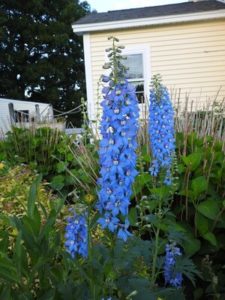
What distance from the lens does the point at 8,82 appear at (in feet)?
106

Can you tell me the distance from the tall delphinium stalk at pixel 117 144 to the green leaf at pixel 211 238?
1.21 metres

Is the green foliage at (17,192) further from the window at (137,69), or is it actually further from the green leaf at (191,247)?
the window at (137,69)

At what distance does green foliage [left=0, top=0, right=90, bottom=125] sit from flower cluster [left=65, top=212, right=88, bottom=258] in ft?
102

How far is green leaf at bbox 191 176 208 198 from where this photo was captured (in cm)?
275

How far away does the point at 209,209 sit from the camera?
272cm

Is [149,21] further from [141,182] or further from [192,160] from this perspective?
[141,182]

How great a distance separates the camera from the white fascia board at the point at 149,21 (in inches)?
397

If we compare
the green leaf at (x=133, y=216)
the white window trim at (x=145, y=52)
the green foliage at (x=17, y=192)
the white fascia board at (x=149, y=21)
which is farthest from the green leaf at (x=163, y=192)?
the white fascia board at (x=149, y=21)

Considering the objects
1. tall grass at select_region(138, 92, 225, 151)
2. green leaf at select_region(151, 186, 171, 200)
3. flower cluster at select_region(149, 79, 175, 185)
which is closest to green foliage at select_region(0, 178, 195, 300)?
green leaf at select_region(151, 186, 171, 200)

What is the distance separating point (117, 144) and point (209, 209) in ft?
4.39

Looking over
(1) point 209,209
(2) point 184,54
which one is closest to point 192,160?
(1) point 209,209

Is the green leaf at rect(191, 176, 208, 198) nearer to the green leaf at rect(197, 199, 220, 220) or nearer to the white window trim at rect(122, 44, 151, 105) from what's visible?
the green leaf at rect(197, 199, 220, 220)

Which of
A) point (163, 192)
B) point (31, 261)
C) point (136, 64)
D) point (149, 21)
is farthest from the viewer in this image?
point (136, 64)

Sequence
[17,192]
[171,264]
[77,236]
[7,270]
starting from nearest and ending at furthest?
[7,270]
[77,236]
[171,264]
[17,192]
